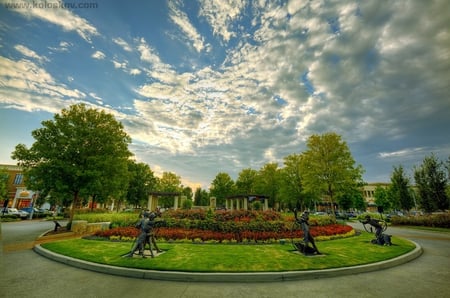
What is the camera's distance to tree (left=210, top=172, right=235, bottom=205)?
63.8 m

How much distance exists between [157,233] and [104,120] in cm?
1246

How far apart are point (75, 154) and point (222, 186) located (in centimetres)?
4964

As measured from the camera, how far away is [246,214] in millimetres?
18141

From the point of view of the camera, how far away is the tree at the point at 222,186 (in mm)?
63844

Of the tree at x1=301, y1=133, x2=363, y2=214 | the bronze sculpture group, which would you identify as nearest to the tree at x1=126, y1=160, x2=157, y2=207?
the tree at x1=301, y1=133, x2=363, y2=214

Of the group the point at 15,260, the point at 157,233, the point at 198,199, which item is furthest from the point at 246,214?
the point at 198,199

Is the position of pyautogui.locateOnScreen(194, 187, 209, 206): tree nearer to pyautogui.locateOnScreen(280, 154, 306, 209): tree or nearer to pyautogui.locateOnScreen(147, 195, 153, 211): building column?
pyautogui.locateOnScreen(280, 154, 306, 209): tree

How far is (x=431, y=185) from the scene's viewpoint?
2577 centimetres

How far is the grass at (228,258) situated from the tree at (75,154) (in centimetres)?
744

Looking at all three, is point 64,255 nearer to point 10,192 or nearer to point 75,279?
point 75,279

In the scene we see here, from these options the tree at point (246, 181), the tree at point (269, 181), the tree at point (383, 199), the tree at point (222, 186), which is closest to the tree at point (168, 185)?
the tree at point (222, 186)

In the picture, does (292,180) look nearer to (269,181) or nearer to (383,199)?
(269,181)

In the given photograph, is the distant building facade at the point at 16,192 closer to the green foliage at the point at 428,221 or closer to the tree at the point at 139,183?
the tree at the point at 139,183

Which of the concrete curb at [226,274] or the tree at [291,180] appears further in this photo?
the tree at [291,180]
